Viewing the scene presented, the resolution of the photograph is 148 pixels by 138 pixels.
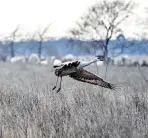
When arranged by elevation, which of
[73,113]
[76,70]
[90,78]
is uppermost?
[76,70]

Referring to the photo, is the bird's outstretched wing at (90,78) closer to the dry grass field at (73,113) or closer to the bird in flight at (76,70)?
the bird in flight at (76,70)

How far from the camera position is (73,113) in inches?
293

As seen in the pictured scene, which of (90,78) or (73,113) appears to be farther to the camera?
(90,78)

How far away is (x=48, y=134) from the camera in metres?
6.68

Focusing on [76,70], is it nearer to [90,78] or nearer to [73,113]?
[90,78]

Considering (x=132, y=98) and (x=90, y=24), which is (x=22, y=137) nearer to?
(x=132, y=98)

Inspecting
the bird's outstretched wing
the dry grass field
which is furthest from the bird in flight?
the dry grass field

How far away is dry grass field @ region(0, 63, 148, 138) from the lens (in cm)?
650

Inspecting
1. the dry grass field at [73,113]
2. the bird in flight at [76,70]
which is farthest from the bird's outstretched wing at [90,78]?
the dry grass field at [73,113]

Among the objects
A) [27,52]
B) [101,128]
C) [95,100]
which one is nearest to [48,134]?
[101,128]

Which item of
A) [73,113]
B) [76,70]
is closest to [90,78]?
[76,70]

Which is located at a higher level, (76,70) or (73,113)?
(76,70)

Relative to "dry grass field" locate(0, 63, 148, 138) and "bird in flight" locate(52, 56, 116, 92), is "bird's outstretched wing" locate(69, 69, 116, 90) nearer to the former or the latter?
"bird in flight" locate(52, 56, 116, 92)

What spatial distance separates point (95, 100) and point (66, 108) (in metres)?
0.87
